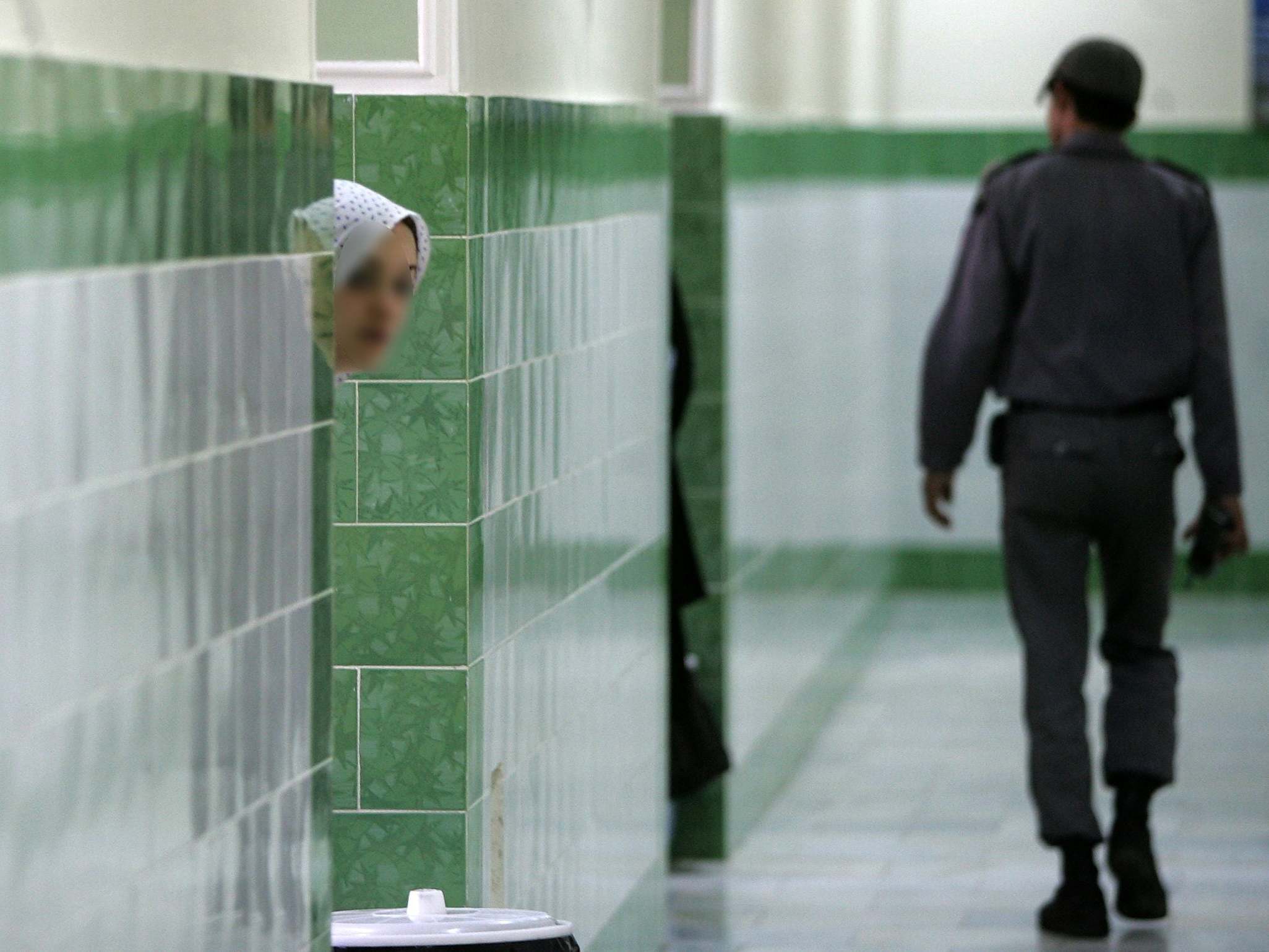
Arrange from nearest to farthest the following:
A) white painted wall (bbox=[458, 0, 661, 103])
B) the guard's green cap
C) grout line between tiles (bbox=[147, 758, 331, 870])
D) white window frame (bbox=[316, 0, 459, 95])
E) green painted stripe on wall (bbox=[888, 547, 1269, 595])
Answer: grout line between tiles (bbox=[147, 758, 331, 870]) → white window frame (bbox=[316, 0, 459, 95]) → white painted wall (bbox=[458, 0, 661, 103]) → the guard's green cap → green painted stripe on wall (bbox=[888, 547, 1269, 595])

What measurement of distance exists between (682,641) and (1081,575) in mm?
885

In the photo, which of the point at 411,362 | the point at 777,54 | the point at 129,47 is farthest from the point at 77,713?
the point at 777,54

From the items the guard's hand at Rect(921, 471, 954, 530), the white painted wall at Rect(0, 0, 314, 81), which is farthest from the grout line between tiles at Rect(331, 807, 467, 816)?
the guard's hand at Rect(921, 471, 954, 530)

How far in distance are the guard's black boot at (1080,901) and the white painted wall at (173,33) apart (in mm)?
2877

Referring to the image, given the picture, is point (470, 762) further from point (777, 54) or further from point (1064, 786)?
point (777, 54)

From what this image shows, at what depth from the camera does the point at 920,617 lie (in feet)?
31.9

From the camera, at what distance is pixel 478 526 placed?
128 inches

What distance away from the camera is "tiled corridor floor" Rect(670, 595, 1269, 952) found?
16.5 feet

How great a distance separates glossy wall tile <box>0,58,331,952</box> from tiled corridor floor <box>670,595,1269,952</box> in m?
2.64

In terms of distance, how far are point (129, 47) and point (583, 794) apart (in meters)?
2.21

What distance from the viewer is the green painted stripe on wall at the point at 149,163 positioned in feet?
5.81

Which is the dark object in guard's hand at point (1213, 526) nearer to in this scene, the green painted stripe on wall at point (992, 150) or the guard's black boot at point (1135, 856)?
the guard's black boot at point (1135, 856)

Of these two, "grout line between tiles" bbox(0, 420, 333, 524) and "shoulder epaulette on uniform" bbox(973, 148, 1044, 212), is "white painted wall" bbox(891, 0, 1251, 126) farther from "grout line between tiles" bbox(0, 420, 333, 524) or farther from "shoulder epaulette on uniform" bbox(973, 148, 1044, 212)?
"grout line between tiles" bbox(0, 420, 333, 524)

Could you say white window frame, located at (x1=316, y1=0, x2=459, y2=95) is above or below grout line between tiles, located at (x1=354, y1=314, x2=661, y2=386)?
above
